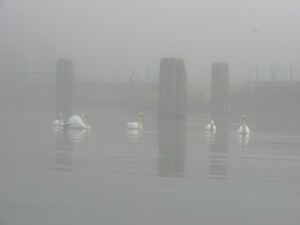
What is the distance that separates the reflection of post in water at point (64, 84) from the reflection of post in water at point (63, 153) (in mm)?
19453

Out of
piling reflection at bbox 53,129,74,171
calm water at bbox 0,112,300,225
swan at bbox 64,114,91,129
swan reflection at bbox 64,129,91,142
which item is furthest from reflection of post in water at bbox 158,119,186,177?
swan at bbox 64,114,91,129

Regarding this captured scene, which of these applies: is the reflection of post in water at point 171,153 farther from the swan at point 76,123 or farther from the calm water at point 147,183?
the swan at point 76,123

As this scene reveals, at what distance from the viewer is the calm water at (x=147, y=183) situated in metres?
6.40

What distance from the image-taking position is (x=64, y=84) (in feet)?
120

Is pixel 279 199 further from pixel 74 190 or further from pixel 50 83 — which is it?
pixel 50 83

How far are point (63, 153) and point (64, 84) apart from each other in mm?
24652

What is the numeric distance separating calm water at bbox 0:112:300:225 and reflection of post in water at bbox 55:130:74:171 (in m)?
0.02

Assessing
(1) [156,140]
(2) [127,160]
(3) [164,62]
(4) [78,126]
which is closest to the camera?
(2) [127,160]

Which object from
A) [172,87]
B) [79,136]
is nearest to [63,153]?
[79,136]

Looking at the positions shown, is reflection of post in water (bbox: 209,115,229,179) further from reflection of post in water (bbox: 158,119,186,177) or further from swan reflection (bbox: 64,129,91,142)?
swan reflection (bbox: 64,129,91,142)

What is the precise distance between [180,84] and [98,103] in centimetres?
2413

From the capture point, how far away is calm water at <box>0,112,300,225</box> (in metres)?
6.40

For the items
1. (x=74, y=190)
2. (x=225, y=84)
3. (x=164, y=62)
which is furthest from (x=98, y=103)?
(x=74, y=190)

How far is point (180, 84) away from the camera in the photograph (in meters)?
28.5
